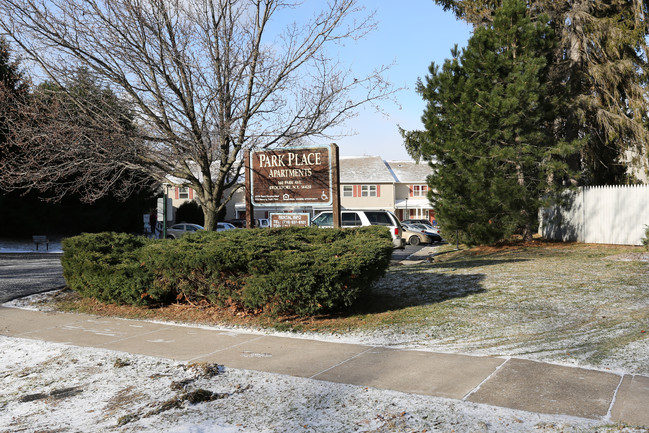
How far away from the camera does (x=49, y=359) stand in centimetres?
635

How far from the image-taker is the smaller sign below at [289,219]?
1188 cm

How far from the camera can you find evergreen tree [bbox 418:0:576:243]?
18016mm

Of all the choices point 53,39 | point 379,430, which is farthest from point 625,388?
point 53,39

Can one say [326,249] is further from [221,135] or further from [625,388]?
[625,388]

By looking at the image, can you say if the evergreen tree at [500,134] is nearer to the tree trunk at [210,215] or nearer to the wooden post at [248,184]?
the wooden post at [248,184]

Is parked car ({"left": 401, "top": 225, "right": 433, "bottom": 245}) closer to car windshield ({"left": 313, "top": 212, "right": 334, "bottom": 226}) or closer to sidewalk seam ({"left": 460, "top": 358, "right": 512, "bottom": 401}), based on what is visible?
car windshield ({"left": 313, "top": 212, "right": 334, "bottom": 226})

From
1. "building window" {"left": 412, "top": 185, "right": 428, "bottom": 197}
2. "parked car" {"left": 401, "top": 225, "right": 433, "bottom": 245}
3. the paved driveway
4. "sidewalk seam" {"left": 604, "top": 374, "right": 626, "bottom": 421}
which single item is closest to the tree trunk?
the paved driveway

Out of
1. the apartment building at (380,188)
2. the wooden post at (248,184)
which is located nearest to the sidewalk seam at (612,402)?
the wooden post at (248,184)

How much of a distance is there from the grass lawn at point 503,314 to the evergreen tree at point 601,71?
10.3 metres

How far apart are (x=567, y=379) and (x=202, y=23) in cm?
869

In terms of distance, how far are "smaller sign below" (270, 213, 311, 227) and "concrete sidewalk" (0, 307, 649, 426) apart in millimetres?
4425

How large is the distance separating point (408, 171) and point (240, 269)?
4844 cm

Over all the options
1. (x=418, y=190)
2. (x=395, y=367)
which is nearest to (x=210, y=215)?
(x=395, y=367)

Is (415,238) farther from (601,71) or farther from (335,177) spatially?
(335,177)
